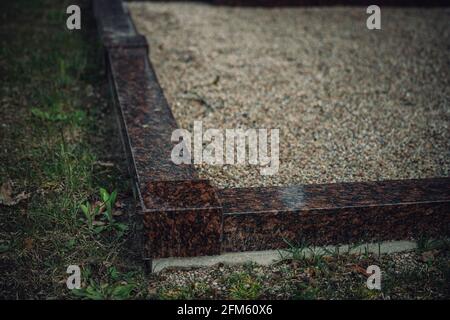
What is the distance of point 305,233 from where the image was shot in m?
2.84

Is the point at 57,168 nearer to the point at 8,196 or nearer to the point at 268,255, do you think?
the point at 8,196

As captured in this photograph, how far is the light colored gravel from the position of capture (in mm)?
3812

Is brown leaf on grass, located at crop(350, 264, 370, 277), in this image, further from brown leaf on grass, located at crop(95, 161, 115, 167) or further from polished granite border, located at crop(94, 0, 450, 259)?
brown leaf on grass, located at crop(95, 161, 115, 167)

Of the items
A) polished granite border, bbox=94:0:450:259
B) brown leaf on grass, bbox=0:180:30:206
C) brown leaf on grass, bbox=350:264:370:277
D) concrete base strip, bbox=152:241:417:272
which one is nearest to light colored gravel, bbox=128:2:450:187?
polished granite border, bbox=94:0:450:259

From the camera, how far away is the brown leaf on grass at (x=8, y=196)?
3223 millimetres

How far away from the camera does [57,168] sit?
11.4 feet

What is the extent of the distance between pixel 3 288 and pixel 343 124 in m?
2.70

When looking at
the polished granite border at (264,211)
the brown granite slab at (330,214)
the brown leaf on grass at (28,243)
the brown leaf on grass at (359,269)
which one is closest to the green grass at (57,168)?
the brown leaf on grass at (28,243)

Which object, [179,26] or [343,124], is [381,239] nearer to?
[343,124]

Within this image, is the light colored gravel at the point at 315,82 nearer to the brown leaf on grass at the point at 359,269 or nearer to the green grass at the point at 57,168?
the green grass at the point at 57,168

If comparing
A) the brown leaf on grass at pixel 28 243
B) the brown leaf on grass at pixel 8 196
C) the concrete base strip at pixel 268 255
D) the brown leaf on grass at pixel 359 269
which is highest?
the brown leaf on grass at pixel 8 196

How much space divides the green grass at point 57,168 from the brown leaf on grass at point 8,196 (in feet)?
0.08
